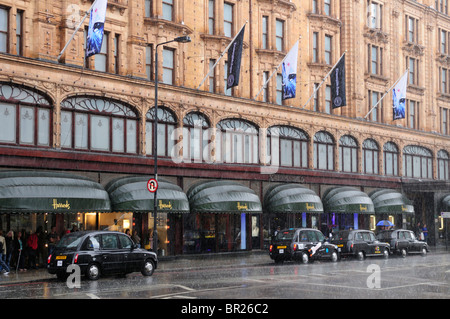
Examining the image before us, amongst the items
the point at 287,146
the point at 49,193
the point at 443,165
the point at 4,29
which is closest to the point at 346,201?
the point at 287,146

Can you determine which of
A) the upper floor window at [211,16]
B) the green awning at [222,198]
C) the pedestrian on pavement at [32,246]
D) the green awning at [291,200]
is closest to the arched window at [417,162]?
the green awning at [291,200]

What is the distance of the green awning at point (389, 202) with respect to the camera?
47156mm

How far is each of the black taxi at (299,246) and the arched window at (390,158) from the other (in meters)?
20.2

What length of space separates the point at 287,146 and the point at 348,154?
706 centimetres

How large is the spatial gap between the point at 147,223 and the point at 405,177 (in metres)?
26.6

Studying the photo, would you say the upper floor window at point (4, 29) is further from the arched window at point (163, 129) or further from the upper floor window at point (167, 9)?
the upper floor window at point (167, 9)

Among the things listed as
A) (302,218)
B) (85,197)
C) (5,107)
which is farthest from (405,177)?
(5,107)

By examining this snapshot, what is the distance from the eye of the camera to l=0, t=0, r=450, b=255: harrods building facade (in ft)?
94.1

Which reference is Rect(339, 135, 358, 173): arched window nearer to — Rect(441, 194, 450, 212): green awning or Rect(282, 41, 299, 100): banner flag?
Rect(282, 41, 299, 100): banner flag

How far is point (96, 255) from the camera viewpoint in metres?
22.1

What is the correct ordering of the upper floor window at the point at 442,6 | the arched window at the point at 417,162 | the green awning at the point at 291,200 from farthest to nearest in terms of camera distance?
the upper floor window at the point at 442,6 < the arched window at the point at 417,162 < the green awning at the point at 291,200

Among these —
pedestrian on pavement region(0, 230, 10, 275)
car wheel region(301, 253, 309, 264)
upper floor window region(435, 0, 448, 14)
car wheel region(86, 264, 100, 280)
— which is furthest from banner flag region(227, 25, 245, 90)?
upper floor window region(435, 0, 448, 14)

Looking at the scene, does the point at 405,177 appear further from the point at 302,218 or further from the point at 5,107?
the point at 5,107

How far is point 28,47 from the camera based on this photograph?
28703mm
